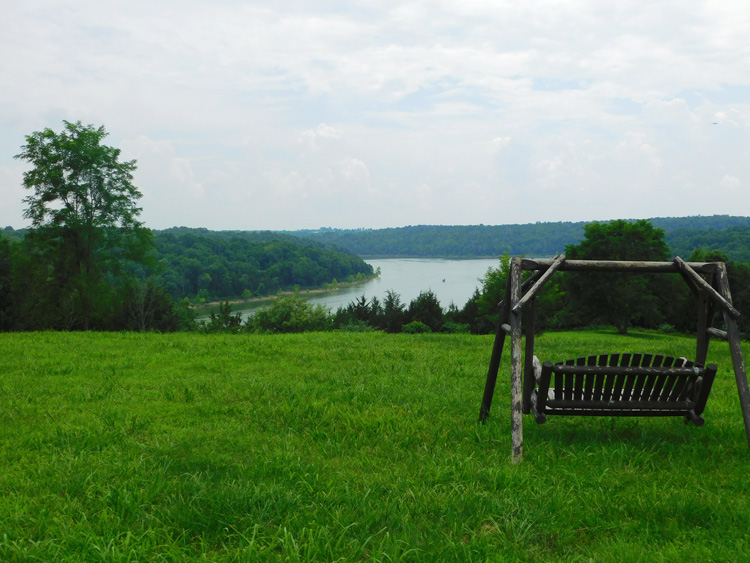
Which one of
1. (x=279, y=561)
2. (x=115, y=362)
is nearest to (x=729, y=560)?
(x=279, y=561)

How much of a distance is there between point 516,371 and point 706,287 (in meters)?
1.98

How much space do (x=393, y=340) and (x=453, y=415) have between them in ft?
22.8

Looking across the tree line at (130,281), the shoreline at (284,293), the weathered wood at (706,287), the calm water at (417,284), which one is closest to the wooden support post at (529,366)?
the weathered wood at (706,287)

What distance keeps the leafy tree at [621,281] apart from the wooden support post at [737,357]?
33.4m

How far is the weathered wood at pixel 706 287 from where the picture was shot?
507 centimetres

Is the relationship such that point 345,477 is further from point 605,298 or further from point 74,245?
point 605,298

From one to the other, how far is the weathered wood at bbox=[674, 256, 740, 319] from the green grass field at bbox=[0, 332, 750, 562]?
1195 mm

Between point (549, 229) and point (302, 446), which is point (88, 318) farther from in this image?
point (549, 229)

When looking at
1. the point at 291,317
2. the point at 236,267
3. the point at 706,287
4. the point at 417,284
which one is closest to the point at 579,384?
the point at 706,287

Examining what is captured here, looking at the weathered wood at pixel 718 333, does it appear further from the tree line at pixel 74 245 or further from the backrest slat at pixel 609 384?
the tree line at pixel 74 245

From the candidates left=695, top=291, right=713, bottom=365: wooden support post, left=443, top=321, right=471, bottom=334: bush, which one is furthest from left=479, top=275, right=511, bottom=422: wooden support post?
left=443, top=321, right=471, bottom=334: bush

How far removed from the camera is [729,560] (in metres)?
3.10

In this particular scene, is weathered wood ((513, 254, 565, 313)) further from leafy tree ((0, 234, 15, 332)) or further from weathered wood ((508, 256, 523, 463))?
leafy tree ((0, 234, 15, 332))

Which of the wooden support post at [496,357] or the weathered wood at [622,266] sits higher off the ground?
→ the weathered wood at [622,266]
